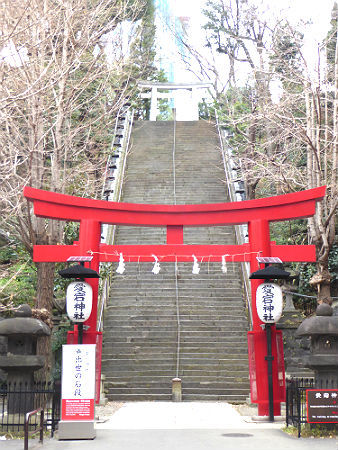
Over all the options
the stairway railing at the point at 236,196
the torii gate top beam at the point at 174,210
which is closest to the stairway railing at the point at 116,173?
the torii gate top beam at the point at 174,210

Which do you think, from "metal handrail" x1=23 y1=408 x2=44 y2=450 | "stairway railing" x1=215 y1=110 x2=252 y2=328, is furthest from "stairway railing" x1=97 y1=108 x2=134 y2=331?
"metal handrail" x1=23 y1=408 x2=44 y2=450

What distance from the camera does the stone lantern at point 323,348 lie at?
984cm

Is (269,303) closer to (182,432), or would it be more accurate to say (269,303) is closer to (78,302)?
(182,432)

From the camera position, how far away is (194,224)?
42.9ft

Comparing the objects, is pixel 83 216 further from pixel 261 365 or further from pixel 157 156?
pixel 157 156

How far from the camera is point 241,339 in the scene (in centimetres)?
A: 1614

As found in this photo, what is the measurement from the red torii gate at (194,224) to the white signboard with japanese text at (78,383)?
2.13 metres

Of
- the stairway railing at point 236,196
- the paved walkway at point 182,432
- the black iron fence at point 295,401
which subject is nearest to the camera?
the paved walkway at point 182,432

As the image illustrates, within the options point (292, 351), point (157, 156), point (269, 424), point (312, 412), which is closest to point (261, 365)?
point (269, 424)

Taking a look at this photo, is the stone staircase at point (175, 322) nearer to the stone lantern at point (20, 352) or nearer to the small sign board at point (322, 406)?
the stone lantern at point (20, 352)

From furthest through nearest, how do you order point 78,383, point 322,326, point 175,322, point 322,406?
point 175,322
point 322,326
point 78,383
point 322,406

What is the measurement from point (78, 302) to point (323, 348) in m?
4.60

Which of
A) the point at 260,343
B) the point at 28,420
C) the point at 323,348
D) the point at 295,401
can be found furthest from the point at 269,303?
the point at 28,420

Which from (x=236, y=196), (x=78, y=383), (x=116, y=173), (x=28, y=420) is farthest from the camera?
(x=116, y=173)
